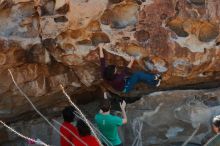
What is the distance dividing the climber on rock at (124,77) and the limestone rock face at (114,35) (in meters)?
0.06

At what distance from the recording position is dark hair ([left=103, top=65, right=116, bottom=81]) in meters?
4.69

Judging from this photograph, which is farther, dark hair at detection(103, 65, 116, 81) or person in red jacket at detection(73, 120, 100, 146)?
dark hair at detection(103, 65, 116, 81)

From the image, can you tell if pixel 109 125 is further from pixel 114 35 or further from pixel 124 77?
pixel 114 35

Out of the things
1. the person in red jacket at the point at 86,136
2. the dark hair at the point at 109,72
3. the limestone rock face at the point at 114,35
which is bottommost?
the person in red jacket at the point at 86,136

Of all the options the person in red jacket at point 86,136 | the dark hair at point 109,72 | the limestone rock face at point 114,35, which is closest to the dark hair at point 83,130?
the person in red jacket at point 86,136

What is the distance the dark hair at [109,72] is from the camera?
15.4 ft

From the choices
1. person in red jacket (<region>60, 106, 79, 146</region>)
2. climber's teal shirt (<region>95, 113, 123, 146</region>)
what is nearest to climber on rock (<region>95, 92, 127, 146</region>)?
climber's teal shirt (<region>95, 113, 123, 146</region>)

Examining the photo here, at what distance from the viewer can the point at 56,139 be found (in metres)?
5.11

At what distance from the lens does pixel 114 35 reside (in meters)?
4.64

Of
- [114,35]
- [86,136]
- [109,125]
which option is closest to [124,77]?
[114,35]

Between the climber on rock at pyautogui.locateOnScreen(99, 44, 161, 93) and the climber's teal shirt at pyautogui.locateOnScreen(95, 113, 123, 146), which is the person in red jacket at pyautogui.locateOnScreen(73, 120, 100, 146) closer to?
the climber's teal shirt at pyautogui.locateOnScreen(95, 113, 123, 146)

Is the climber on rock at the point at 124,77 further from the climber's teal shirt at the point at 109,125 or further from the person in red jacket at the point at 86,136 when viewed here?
the person in red jacket at the point at 86,136

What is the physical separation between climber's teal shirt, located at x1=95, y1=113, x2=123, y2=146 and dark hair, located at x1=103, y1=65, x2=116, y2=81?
629 mm

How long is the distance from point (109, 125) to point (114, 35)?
91cm
